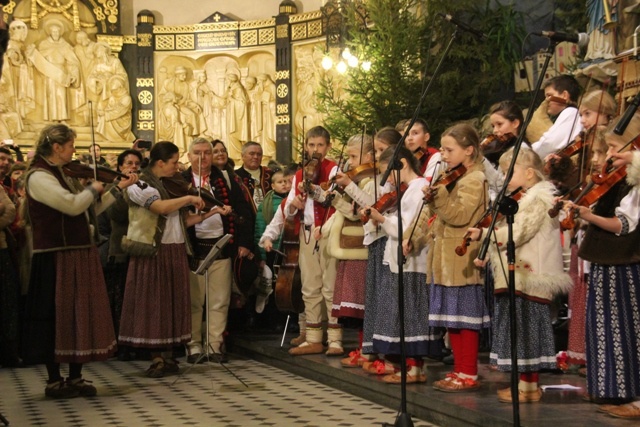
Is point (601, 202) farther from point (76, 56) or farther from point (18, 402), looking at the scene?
point (76, 56)

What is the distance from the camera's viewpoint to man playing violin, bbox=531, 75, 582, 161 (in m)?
6.62

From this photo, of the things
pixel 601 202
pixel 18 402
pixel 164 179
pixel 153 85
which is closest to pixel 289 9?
pixel 153 85

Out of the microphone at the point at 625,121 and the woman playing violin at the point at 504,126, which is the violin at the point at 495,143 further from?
the microphone at the point at 625,121

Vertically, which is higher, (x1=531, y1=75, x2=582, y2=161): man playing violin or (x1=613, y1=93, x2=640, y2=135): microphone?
(x1=531, y1=75, x2=582, y2=161): man playing violin

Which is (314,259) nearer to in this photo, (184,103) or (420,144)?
(420,144)

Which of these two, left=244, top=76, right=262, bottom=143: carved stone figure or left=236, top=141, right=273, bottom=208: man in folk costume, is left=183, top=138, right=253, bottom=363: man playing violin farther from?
left=244, top=76, right=262, bottom=143: carved stone figure

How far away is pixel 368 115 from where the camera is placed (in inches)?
478

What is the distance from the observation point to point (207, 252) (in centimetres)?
845

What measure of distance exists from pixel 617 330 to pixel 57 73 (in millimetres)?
13819

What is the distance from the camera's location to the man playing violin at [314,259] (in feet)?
25.9

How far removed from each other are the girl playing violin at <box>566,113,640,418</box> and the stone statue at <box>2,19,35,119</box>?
13.4m

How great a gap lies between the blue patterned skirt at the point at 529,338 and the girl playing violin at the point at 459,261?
32 centimetres

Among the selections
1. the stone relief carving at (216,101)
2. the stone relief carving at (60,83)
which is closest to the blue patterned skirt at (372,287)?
the stone relief carving at (216,101)

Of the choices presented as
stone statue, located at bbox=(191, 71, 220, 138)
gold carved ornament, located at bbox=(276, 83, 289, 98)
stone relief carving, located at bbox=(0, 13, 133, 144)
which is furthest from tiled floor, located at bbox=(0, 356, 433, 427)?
stone statue, located at bbox=(191, 71, 220, 138)
